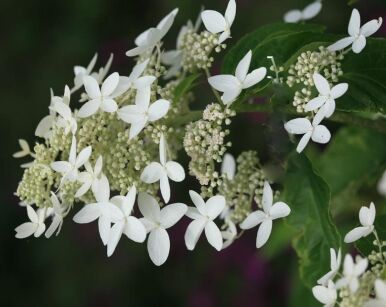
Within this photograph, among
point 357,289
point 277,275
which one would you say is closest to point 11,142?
point 277,275

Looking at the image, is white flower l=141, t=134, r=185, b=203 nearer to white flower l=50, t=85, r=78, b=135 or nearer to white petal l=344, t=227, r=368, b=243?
white flower l=50, t=85, r=78, b=135

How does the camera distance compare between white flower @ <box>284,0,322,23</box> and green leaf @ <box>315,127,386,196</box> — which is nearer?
white flower @ <box>284,0,322,23</box>

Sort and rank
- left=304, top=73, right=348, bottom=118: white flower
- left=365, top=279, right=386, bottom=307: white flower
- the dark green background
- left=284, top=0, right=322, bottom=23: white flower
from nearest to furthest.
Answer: left=365, top=279, right=386, bottom=307: white flower → left=304, top=73, right=348, bottom=118: white flower → left=284, top=0, right=322, bottom=23: white flower → the dark green background

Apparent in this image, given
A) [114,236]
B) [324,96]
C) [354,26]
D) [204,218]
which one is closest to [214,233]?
A: [204,218]

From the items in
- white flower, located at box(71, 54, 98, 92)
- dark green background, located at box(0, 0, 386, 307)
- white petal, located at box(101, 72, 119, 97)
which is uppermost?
white flower, located at box(71, 54, 98, 92)

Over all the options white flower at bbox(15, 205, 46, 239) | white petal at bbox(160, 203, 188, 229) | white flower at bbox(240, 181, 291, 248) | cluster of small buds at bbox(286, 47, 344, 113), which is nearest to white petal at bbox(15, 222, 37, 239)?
white flower at bbox(15, 205, 46, 239)

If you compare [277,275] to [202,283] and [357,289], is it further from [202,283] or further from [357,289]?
[357,289]
